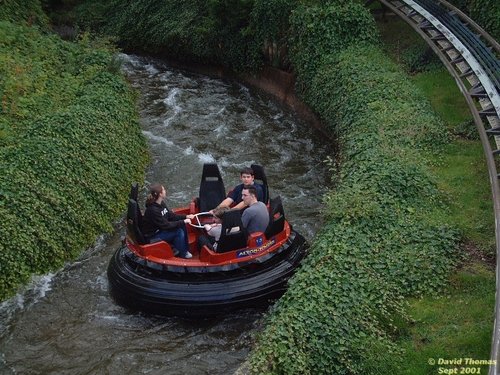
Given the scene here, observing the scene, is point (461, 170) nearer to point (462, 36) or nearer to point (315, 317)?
point (462, 36)

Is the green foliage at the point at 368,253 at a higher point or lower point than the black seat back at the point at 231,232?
higher

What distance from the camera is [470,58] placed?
521 inches

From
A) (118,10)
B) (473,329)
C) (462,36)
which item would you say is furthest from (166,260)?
(118,10)

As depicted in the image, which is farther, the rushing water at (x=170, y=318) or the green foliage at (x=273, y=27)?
the green foliage at (x=273, y=27)

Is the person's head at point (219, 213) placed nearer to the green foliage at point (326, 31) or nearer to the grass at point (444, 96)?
the grass at point (444, 96)

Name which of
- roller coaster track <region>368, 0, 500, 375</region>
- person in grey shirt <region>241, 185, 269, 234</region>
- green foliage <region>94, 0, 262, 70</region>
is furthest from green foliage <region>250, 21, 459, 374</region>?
green foliage <region>94, 0, 262, 70</region>

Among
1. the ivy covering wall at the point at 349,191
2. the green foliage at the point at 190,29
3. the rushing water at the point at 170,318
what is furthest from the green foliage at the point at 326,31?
the green foliage at the point at 190,29

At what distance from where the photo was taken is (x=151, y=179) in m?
14.1

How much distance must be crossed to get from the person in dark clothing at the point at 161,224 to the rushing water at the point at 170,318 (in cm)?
121

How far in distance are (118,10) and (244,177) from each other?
21745 mm

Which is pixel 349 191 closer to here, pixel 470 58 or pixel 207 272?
pixel 207 272

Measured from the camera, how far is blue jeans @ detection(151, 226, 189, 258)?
9.43 m

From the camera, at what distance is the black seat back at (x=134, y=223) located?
30.4 ft

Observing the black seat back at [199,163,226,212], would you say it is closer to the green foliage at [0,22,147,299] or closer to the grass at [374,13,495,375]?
the green foliage at [0,22,147,299]
